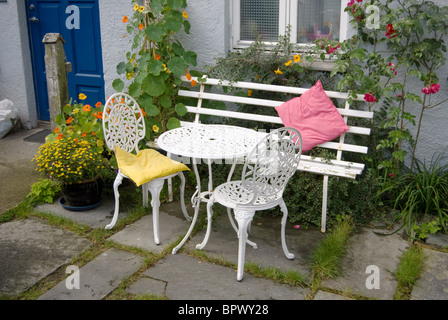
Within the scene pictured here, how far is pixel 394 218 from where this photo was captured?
3.91 m

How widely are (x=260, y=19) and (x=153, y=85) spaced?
1270 millimetres

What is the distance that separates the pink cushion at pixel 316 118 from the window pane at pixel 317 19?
0.75m

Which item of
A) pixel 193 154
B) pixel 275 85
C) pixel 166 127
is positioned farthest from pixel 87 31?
pixel 193 154

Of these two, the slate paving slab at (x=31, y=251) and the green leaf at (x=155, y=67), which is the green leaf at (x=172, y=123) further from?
the slate paving slab at (x=31, y=251)

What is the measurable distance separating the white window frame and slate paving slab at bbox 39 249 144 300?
2.47m

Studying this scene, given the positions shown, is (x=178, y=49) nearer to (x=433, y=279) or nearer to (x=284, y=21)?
(x=284, y=21)

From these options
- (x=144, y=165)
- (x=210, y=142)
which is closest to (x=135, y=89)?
(x=144, y=165)

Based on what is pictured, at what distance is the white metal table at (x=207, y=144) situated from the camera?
A: 325 centimetres

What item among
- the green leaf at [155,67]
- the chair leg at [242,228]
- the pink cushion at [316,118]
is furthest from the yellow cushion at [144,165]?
the pink cushion at [316,118]

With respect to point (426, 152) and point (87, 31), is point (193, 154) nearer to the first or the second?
point (426, 152)

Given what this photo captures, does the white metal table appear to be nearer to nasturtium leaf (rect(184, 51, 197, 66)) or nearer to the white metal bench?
the white metal bench

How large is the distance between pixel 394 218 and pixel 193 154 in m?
1.85

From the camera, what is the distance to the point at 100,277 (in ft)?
10.3

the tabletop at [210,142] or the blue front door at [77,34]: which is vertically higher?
the blue front door at [77,34]
